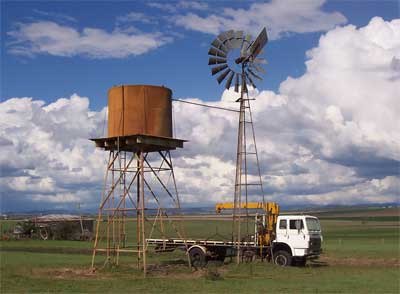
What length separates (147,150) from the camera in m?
30.5

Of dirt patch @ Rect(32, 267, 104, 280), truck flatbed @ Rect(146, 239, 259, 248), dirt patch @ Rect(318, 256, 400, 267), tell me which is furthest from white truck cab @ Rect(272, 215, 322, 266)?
dirt patch @ Rect(32, 267, 104, 280)

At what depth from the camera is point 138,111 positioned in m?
29.3

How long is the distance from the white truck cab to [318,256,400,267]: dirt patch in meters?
2.80

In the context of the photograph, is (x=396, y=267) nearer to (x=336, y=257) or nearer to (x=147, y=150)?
(x=336, y=257)

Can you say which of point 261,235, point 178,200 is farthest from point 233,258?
point 178,200

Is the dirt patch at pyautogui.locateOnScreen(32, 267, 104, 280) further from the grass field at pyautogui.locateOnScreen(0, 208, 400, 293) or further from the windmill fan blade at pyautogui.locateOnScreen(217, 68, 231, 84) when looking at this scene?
the windmill fan blade at pyautogui.locateOnScreen(217, 68, 231, 84)

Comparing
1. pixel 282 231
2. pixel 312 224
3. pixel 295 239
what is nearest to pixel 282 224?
pixel 282 231

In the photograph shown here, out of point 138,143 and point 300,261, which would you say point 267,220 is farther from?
point 138,143

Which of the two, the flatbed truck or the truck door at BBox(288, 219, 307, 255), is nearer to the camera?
the truck door at BBox(288, 219, 307, 255)

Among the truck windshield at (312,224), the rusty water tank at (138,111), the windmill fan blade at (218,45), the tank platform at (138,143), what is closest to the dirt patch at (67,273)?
the tank platform at (138,143)

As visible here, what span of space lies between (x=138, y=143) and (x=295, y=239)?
33.6 feet

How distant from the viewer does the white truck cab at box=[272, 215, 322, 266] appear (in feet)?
105

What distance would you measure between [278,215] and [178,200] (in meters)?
6.06

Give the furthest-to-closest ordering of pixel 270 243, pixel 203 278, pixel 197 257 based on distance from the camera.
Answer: pixel 197 257
pixel 270 243
pixel 203 278
